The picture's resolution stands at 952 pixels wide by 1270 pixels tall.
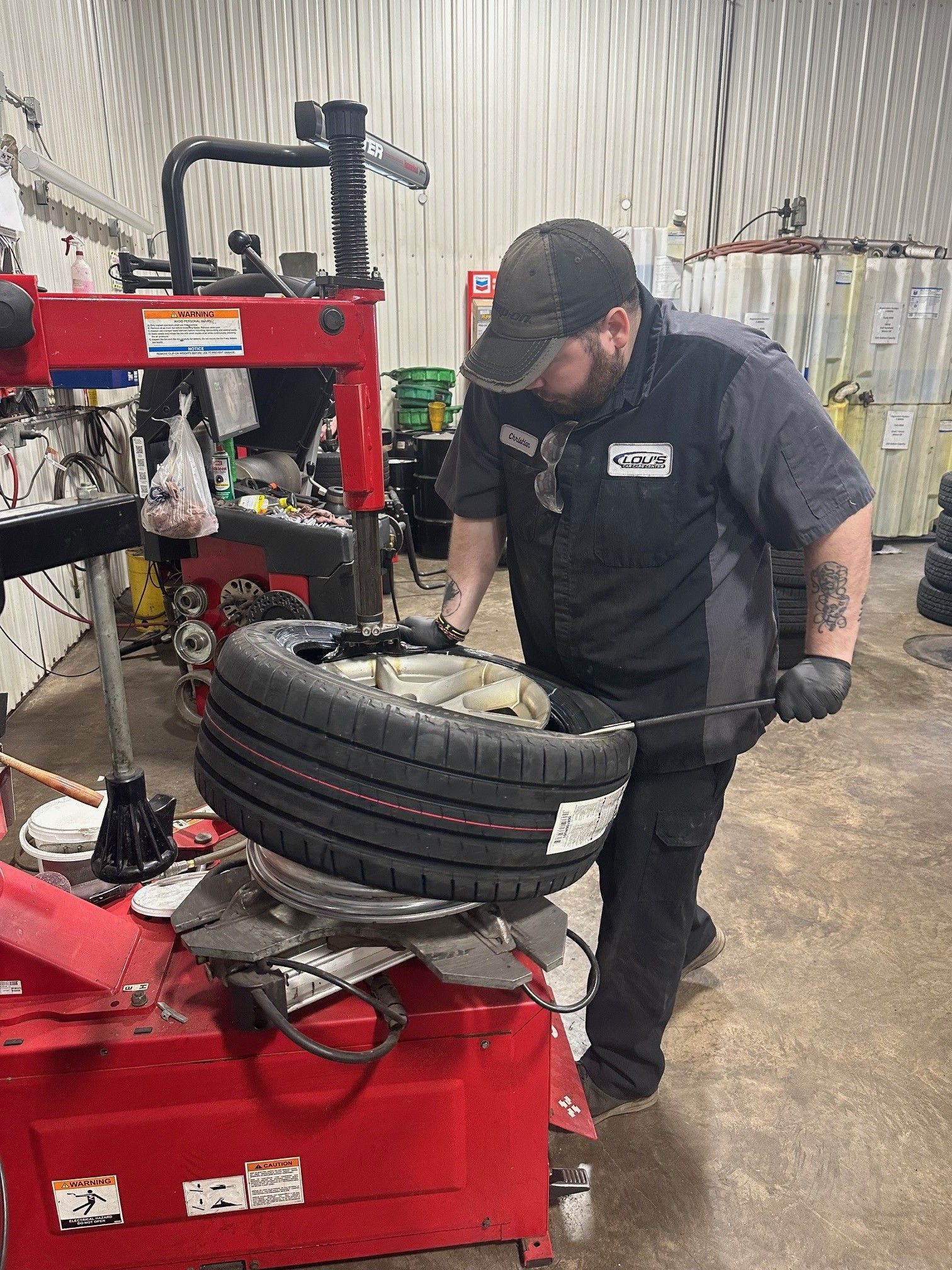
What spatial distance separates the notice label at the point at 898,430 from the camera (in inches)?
238

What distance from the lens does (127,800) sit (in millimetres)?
1311

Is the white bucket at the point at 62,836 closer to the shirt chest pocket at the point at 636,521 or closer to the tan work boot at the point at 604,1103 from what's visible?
the tan work boot at the point at 604,1103

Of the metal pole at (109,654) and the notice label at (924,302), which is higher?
the notice label at (924,302)

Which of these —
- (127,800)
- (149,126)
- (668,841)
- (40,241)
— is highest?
(149,126)

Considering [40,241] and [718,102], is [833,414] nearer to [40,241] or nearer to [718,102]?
[718,102]

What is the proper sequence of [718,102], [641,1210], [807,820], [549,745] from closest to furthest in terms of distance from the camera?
[549,745] < [641,1210] < [807,820] < [718,102]

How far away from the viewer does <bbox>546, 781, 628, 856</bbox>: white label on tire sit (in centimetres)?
110

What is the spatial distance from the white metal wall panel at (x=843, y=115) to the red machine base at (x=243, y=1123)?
667 cm

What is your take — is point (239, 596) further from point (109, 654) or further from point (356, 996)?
point (356, 996)

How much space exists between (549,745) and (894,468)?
611cm

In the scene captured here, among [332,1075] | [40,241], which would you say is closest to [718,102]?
[40,241]

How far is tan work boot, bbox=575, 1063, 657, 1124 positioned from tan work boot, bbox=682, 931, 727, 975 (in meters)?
→ 0.40

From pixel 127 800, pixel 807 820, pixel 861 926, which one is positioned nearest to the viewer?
pixel 127 800

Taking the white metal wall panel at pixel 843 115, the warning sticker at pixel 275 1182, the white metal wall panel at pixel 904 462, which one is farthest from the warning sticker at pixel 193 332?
the white metal wall panel at pixel 843 115
